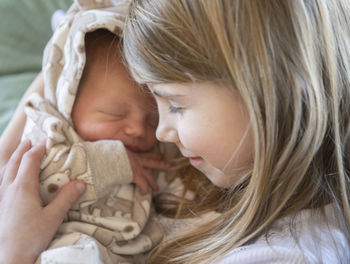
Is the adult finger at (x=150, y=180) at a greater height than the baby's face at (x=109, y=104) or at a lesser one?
lesser

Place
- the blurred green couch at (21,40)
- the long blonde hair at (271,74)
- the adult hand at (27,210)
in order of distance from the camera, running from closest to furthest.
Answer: the long blonde hair at (271,74), the adult hand at (27,210), the blurred green couch at (21,40)

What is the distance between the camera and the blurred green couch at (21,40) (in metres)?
1.34

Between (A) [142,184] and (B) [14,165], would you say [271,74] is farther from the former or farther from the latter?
(B) [14,165]

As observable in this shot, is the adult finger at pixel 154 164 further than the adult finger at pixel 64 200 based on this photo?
Yes

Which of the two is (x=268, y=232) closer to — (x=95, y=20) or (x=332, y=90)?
(x=332, y=90)

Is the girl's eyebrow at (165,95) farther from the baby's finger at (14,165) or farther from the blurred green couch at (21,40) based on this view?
the blurred green couch at (21,40)

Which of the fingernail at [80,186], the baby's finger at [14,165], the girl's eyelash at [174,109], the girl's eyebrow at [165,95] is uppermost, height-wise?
the girl's eyebrow at [165,95]

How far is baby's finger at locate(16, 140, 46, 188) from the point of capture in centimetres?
85

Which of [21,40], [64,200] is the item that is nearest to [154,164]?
[64,200]

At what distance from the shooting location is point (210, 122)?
73 cm

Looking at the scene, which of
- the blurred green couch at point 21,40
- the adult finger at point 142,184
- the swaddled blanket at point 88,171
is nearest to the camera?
the swaddled blanket at point 88,171

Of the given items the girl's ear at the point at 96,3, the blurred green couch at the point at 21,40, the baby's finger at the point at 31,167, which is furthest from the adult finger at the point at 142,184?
the blurred green couch at the point at 21,40

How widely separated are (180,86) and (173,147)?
0.41 metres

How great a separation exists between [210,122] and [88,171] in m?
0.30
